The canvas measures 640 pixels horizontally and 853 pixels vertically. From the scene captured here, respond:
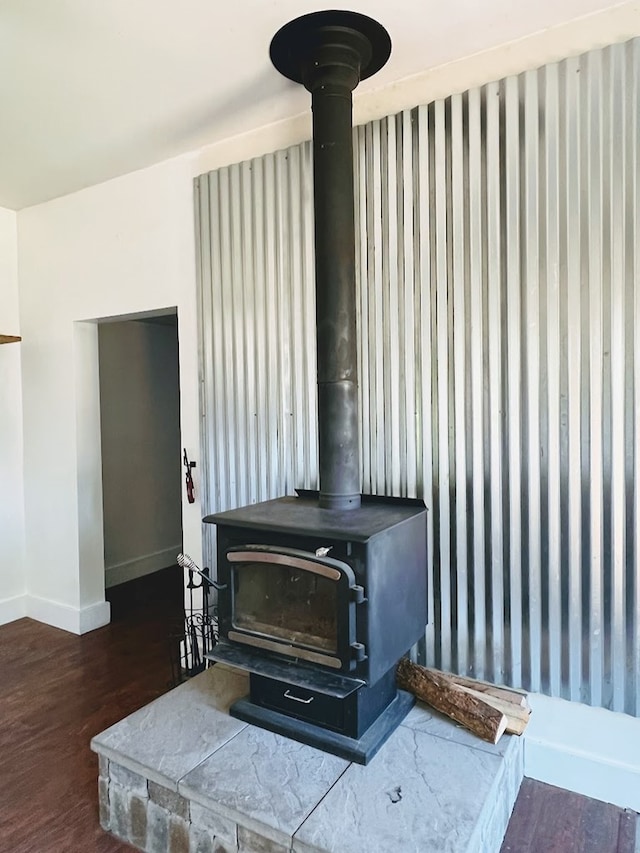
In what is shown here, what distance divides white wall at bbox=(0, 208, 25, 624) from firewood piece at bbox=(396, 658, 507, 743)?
2.78m

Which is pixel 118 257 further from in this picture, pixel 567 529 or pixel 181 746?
pixel 567 529

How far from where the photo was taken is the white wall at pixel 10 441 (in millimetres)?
3547

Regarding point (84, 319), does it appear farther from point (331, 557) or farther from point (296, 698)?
point (296, 698)

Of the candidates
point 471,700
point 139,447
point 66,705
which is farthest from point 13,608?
point 471,700

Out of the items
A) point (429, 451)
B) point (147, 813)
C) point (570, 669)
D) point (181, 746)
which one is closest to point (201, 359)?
point (429, 451)

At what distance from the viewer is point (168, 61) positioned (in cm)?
203

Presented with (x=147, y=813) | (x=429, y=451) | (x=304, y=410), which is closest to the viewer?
(x=147, y=813)

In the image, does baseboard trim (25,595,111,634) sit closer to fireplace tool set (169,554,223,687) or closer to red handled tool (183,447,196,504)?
fireplace tool set (169,554,223,687)

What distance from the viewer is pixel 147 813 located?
1.70 meters

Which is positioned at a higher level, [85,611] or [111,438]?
[111,438]

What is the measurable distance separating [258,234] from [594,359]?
155 cm

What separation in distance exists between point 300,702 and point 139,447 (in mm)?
3203

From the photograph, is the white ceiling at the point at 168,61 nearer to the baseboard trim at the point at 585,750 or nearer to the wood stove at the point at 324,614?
the wood stove at the point at 324,614

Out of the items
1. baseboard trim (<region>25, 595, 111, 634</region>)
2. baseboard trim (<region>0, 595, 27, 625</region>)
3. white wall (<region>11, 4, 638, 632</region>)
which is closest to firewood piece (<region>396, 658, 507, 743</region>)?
white wall (<region>11, 4, 638, 632</region>)
